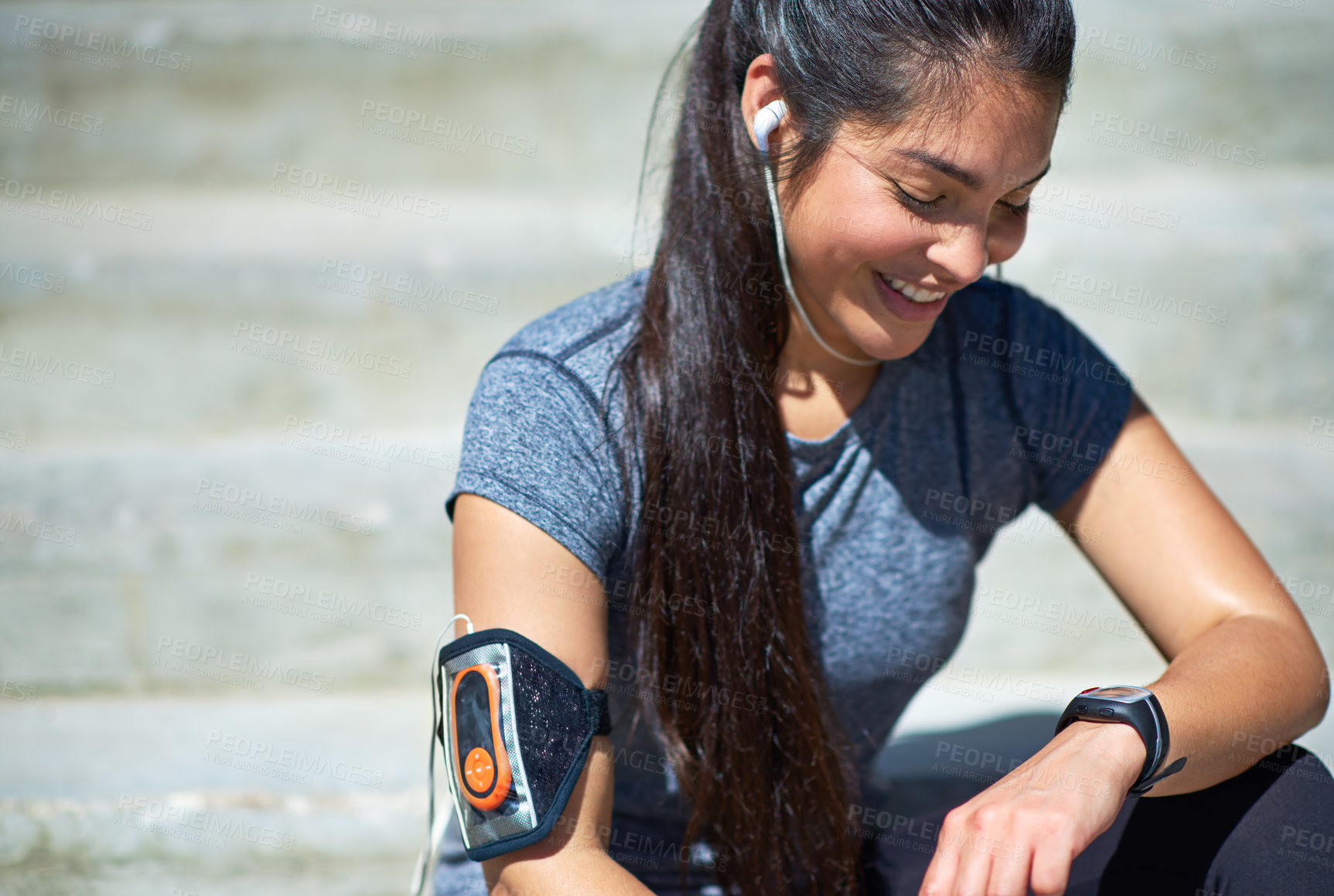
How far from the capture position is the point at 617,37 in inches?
88.4

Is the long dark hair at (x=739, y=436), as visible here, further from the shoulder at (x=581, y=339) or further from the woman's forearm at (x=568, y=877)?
the woman's forearm at (x=568, y=877)

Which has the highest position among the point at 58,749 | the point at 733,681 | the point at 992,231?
the point at 992,231

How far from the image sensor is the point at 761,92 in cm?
96

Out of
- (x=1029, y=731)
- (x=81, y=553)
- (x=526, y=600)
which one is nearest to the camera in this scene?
(x=526, y=600)

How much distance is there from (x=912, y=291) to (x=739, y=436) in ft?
0.74

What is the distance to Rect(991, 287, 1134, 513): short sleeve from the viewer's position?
1.18 metres

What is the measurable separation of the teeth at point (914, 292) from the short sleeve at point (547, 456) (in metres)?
0.32

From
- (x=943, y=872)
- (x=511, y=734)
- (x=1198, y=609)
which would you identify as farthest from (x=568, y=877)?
(x=1198, y=609)

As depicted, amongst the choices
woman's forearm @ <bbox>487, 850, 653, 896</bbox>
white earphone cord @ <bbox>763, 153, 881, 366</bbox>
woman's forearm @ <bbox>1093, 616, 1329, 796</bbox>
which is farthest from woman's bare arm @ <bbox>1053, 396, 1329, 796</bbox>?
woman's forearm @ <bbox>487, 850, 653, 896</bbox>

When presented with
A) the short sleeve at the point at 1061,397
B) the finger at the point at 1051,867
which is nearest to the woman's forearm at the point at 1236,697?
the finger at the point at 1051,867

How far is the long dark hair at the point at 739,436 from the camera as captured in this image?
0.92 m

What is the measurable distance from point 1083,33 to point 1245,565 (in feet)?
5.08

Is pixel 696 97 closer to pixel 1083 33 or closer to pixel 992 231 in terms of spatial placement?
pixel 992 231

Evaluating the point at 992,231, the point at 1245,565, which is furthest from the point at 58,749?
the point at 1245,565
